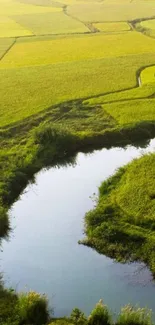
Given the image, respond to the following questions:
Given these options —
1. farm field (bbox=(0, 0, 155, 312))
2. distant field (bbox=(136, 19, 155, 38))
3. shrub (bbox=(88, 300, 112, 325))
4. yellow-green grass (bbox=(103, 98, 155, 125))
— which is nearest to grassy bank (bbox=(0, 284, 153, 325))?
shrub (bbox=(88, 300, 112, 325))

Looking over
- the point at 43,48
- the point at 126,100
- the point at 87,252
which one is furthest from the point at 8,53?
→ the point at 87,252

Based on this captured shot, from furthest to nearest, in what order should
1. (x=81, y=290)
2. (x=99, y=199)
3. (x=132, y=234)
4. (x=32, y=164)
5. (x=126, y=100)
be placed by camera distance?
1. (x=126, y=100)
2. (x=32, y=164)
3. (x=99, y=199)
4. (x=132, y=234)
5. (x=81, y=290)

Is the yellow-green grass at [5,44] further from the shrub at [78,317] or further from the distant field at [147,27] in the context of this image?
the shrub at [78,317]

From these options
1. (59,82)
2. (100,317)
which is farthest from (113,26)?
(100,317)

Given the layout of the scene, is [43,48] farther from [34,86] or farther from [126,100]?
[126,100]

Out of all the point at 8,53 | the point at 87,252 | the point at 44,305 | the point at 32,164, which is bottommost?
the point at 44,305

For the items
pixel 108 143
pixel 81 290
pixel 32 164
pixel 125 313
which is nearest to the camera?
pixel 125 313

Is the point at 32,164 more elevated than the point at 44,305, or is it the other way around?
the point at 32,164

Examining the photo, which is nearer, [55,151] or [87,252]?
[87,252]
